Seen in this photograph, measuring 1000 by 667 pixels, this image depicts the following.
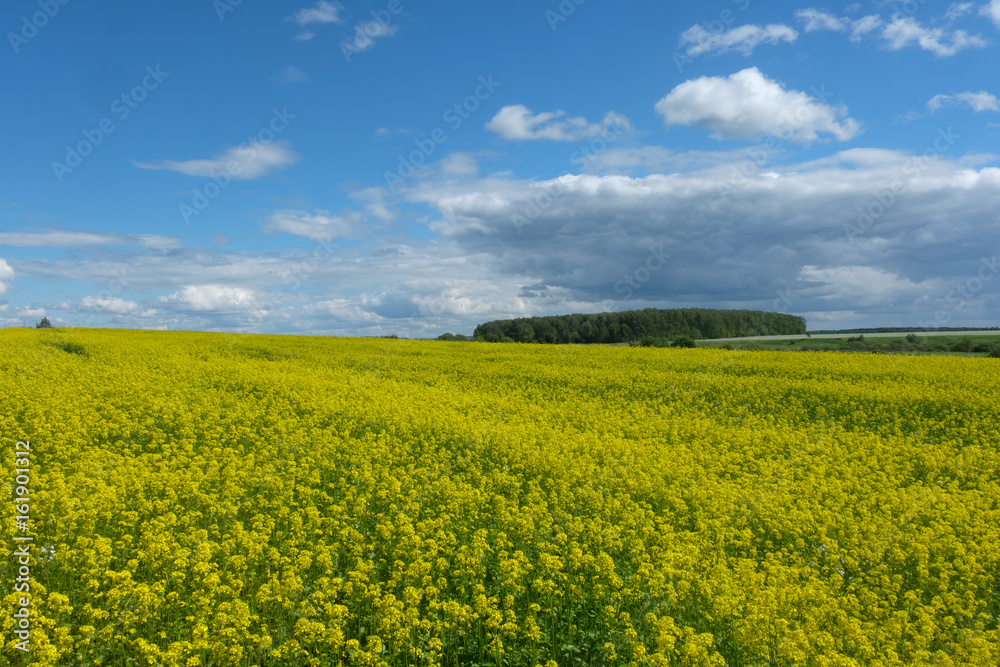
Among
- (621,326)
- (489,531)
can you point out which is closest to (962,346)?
(621,326)

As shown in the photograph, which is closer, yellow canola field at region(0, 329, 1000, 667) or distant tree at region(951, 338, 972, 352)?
yellow canola field at region(0, 329, 1000, 667)

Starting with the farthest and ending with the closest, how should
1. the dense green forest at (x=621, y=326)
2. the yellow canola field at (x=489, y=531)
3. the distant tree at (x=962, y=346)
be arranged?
the dense green forest at (x=621, y=326), the distant tree at (x=962, y=346), the yellow canola field at (x=489, y=531)

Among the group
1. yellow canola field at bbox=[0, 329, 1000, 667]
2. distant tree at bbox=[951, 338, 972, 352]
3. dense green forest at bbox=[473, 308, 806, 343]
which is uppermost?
dense green forest at bbox=[473, 308, 806, 343]

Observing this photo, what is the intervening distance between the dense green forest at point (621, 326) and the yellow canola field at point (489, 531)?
190 ft

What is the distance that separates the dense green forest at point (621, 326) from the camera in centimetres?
7712

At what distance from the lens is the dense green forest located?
77.1 m

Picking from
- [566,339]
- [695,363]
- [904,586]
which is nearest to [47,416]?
[904,586]

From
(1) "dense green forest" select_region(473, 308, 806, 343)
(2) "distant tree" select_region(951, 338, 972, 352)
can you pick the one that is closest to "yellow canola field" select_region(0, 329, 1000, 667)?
(2) "distant tree" select_region(951, 338, 972, 352)

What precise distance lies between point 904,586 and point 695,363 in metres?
21.4

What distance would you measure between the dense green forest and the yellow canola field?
57776 millimetres

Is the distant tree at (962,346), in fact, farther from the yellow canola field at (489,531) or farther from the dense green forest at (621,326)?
the dense green forest at (621,326)

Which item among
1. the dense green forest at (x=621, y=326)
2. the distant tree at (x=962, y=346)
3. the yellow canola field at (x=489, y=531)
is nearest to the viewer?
the yellow canola field at (x=489, y=531)

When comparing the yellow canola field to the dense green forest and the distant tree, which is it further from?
the dense green forest

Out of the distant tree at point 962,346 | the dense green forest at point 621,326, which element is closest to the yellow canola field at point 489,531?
the distant tree at point 962,346
